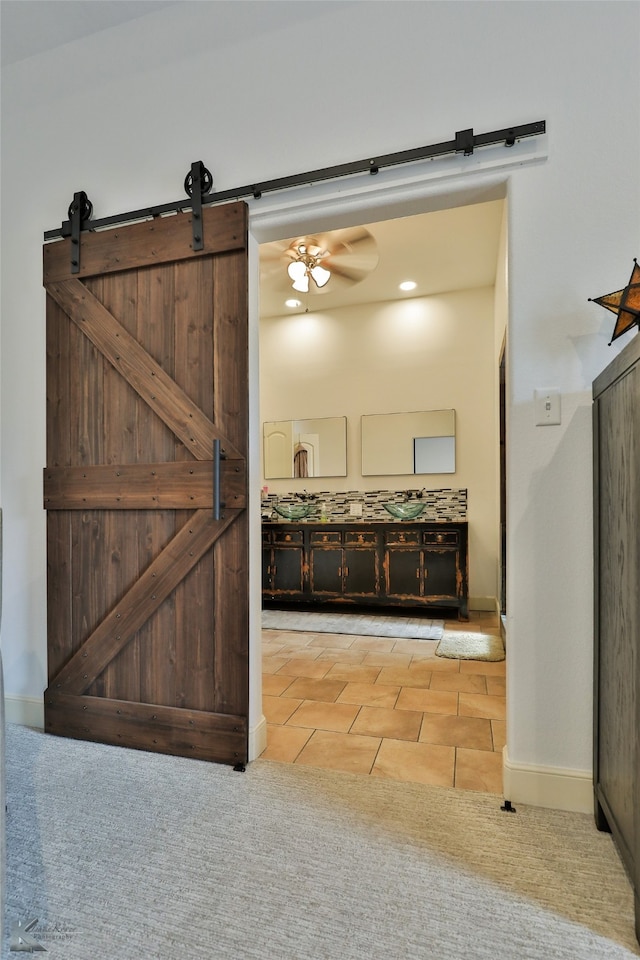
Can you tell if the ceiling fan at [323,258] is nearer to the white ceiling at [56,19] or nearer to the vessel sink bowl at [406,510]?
the white ceiling at [56,19]

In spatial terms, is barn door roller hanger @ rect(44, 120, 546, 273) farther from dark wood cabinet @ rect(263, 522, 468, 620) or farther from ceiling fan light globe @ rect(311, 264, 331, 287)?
dark wood cabinet @ rect(263, 522, 468, 620)

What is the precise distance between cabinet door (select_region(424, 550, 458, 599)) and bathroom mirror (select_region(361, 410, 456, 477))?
1.00m

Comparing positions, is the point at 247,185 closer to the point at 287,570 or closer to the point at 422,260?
the point at 422,260

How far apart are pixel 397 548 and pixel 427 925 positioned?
135 inches

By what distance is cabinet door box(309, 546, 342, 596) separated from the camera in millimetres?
4758

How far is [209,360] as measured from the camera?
210cm

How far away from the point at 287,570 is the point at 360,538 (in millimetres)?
802

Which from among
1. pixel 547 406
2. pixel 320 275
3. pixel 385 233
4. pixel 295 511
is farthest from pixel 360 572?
pixel 547 406

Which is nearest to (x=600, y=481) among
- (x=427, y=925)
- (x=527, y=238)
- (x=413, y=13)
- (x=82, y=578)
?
(x=527, y=238)

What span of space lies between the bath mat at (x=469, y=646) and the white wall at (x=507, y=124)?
1721 mm

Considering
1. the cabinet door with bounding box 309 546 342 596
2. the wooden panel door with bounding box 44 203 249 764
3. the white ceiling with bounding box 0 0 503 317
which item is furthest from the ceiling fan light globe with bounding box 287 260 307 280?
the cabinet door with bounding box 309 546 342 596

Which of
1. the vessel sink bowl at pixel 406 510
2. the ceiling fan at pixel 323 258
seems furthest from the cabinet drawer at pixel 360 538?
the ceiling fan at pixel 323 258

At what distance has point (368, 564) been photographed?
4.67m

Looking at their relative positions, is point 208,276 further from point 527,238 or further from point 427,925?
point 427,925
